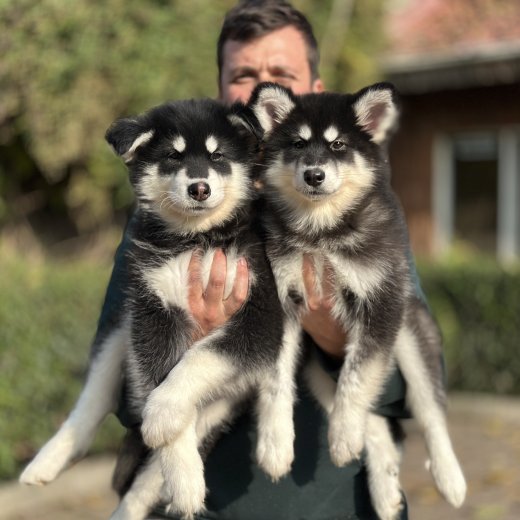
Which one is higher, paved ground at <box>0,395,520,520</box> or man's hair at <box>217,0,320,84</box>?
man's hair at <box>217,0,320,84</box>

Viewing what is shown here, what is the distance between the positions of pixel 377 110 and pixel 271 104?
415 mm

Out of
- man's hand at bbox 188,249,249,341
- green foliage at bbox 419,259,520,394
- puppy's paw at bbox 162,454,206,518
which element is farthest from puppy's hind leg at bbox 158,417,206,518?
green foliage at bbox 419,259,520,394

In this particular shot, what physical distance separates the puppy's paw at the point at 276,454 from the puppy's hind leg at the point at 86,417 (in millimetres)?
777

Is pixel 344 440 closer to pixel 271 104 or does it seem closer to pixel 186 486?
pixel 186 486

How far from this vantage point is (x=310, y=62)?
3.65 metres

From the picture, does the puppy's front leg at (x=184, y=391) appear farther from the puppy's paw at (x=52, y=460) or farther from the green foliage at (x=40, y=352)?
the green foliage at (x=40, y=352)

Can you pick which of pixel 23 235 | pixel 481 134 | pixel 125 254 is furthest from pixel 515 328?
pixel 125 254

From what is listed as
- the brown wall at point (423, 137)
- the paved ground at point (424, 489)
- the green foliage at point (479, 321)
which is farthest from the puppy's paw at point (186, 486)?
the brown wall at point (423, 137)

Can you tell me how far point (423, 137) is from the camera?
38.8 ft

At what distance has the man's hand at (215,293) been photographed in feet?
9.76

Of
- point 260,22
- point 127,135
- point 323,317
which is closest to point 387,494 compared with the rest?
point 323,317

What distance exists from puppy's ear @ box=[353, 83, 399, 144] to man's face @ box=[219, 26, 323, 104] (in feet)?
1.08

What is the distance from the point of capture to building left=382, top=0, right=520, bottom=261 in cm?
1101

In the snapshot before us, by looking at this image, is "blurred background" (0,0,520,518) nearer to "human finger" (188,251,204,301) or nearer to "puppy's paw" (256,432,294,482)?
"human finger" (188,251,204,301)
